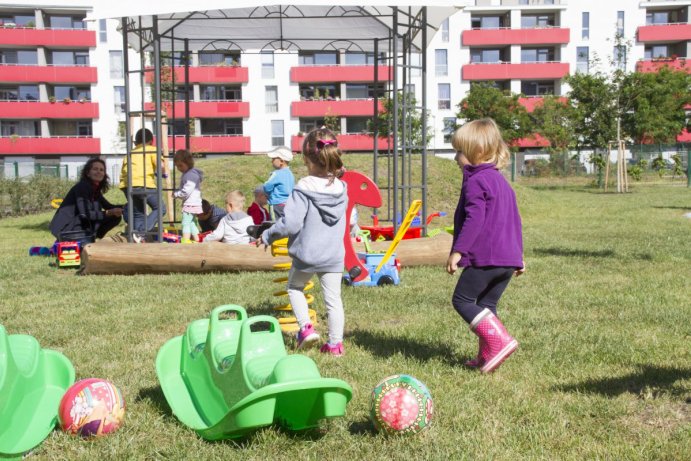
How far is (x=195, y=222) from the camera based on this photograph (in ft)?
36.2

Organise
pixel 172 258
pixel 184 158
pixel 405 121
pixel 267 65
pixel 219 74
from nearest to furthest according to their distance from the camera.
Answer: pixel 172 258, pixel 405 121, pixel 184 158, pixel 219 74, pixel 267 65

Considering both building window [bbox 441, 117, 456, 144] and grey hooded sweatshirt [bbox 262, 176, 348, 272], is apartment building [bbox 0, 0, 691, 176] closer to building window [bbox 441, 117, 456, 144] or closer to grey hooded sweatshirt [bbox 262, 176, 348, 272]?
building window [bbox 441, 117, 456, 144]

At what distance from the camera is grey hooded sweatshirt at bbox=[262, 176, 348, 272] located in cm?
473

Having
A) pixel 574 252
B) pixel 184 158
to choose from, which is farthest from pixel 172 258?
pixel 574 252

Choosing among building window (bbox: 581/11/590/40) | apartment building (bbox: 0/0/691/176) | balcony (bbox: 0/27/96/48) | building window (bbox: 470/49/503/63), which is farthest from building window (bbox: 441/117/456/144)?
balcony (bbox: 0/27/96/48)

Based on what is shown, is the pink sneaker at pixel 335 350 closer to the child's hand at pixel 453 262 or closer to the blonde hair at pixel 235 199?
the child's hand at pixel 453 262

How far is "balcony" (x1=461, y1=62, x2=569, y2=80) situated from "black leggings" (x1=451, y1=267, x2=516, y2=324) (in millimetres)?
49362

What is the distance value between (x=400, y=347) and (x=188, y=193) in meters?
6.06

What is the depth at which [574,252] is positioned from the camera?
1027 centimetres

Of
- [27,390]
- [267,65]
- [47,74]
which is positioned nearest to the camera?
[27,390]

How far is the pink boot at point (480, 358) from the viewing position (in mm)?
4418

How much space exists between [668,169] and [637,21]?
22.4 metres

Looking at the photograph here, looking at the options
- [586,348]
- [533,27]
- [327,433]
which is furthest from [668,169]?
[327,433]

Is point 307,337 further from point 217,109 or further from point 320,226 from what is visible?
point 217,109
